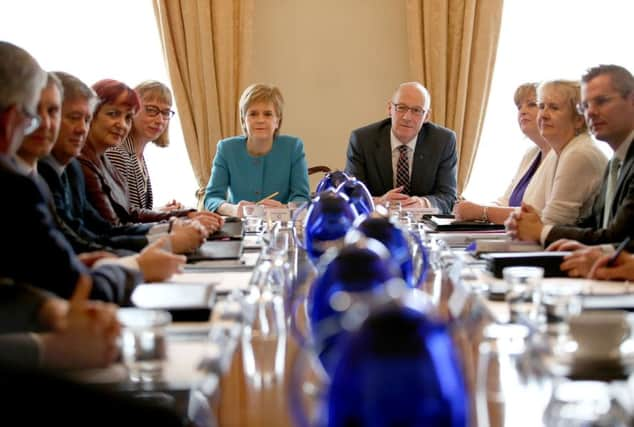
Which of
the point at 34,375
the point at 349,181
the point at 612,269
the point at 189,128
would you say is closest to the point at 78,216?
the point at 349,181

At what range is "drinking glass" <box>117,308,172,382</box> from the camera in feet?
4.51

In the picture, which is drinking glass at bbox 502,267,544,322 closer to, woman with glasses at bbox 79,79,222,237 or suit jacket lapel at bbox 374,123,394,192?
woman with glasses at bbox 79,79,222,237

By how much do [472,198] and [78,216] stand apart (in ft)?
12.7

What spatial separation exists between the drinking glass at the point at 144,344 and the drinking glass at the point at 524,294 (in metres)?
0.62

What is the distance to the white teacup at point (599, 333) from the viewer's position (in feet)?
4.51

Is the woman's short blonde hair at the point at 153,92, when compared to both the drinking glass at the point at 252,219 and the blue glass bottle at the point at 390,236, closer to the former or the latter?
the drinking glass at the point at 252,219

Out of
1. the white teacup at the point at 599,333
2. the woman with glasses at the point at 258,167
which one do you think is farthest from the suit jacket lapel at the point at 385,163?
the white teacup at the point at 599,333

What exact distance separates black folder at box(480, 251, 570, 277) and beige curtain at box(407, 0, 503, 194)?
3.92m

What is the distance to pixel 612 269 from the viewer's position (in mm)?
2320

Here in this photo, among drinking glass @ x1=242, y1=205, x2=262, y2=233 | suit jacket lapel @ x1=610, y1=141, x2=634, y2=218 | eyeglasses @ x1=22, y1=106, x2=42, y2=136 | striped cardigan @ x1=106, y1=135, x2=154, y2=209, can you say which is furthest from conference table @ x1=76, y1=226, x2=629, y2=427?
striped cardigan @ x1=106, y1=135, x2=154, y2=209

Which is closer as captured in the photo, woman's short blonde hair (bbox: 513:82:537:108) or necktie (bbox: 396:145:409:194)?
woman's short blonde hair (bbox: 513:82:537:108)

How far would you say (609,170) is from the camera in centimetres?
320

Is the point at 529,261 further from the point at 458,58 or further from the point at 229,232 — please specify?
the point at 458,58

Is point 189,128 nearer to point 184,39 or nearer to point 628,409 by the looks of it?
point 184,39
